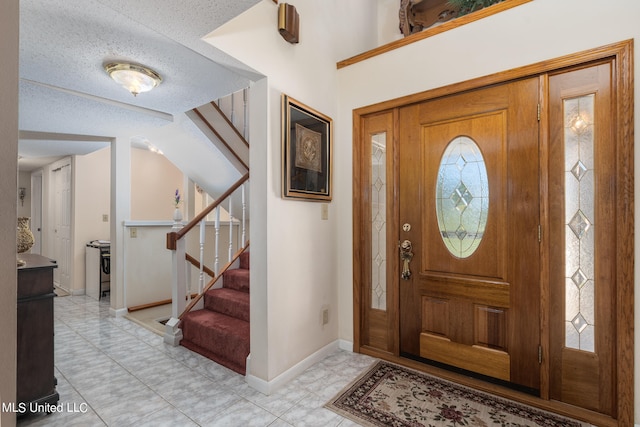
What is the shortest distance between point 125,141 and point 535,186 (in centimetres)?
431

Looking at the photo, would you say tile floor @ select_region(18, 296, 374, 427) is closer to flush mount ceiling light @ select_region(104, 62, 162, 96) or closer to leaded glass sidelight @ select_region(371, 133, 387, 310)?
leaded glass sidelight @ select_region(371, 133, 387, 310)

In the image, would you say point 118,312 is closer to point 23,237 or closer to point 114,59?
point 23,237

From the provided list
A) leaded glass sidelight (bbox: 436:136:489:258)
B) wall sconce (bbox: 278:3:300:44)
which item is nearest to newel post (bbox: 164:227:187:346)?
wall sconce (bbox: 278:3:300:44)

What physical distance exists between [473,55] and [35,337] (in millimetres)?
3311

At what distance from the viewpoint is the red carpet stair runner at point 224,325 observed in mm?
2367

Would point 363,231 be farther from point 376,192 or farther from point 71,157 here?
point 71,157

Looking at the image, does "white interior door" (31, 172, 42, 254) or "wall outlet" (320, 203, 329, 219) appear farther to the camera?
"white interior door" (31, 172, 42, 254)

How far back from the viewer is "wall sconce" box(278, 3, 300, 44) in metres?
2.05

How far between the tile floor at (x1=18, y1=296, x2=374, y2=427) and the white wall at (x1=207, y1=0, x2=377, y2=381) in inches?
8.4

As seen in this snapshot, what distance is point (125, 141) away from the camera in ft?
12.5

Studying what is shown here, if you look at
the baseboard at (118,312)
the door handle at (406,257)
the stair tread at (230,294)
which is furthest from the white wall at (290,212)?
the baseboard at (118,312)

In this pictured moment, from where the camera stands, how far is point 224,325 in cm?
257

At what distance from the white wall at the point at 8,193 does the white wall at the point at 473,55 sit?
2.08 meters

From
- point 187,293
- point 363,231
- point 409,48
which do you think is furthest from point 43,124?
point 409,48
